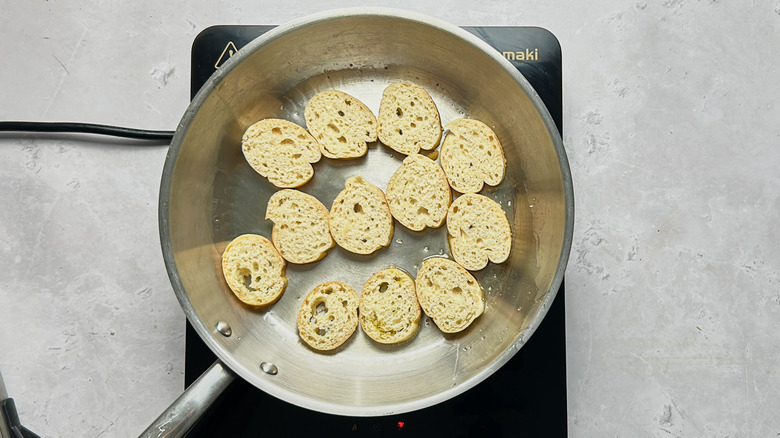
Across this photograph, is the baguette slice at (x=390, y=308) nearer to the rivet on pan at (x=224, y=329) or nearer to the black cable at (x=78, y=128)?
the rivet on pan at (x=224, y=329)

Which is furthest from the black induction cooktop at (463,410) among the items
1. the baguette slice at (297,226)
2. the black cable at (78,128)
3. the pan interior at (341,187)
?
the black cable at (78,128)

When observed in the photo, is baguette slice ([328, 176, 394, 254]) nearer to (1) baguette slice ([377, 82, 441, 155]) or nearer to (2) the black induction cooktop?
(1) baguette slice ([377, 82, 441, 155])

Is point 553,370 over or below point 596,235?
below

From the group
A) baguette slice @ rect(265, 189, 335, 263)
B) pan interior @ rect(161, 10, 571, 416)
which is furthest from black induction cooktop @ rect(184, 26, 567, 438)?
baguette slice @ rect(265, 189, 335, 263)

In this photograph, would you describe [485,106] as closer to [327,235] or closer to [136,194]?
[327,235]

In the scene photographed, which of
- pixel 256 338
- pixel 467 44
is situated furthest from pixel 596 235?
pixel 256 338
